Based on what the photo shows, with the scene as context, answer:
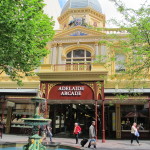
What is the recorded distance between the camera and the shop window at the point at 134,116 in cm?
1747

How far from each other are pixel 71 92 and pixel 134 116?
6570 millimetres

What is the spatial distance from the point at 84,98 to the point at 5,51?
7.87 m

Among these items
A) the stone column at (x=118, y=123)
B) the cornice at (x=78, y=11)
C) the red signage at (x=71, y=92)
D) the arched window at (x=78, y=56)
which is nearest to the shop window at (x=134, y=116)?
the stone column at (x=118, y=123)

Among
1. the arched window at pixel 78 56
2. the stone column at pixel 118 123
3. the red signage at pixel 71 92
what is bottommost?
the stone column at pixel 118 123

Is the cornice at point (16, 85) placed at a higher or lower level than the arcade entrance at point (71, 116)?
higher

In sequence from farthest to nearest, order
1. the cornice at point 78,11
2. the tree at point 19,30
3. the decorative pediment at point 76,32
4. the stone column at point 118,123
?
the cornice at point 78,11 < the decorative pediment at point 76,32 < the stone column at point 118,123 < the tree at point 19,30

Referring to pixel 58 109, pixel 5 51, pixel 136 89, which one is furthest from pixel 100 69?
pixel 5 51

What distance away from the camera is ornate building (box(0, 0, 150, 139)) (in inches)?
618

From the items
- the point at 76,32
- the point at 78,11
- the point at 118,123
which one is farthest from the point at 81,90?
the point at 78,11

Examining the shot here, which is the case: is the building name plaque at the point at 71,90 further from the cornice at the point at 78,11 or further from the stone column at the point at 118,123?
the cornice at the point at 78,11

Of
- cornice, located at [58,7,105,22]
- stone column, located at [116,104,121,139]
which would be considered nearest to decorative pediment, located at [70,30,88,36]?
cornice, located at [58,7,105,22]

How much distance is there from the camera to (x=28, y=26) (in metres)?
9.77

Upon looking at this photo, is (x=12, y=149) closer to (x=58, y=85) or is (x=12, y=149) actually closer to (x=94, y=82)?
(x=58, y=85)

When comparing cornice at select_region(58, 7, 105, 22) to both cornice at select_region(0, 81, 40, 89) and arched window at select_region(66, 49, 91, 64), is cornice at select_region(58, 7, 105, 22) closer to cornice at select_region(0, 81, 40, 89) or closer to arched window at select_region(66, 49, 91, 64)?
arched window at select_region(66, 49, 91, 64)
